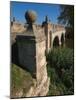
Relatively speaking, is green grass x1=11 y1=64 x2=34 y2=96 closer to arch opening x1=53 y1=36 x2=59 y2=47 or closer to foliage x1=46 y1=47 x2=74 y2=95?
foliage x1=46 y1=47 x2=74 y2=95

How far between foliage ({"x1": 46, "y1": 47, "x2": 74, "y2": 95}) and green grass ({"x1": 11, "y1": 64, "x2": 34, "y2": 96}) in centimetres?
27

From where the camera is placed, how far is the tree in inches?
128

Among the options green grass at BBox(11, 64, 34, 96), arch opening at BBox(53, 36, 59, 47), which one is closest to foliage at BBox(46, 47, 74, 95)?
arch opening at BBox(53, 36, 59, 47)

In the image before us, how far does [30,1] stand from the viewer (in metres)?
3.17

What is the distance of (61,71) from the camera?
3264 mm

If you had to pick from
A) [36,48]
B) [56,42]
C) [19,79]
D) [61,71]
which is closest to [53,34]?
[56,42]

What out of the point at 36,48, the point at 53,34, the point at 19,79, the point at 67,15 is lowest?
the point at 19,79

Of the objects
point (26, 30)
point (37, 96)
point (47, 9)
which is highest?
point (47, 9)

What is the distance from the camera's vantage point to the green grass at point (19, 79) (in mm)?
3092

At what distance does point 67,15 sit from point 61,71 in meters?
0.63

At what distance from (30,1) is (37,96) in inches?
40.9

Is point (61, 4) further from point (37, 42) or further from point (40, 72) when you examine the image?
point (40, 72)

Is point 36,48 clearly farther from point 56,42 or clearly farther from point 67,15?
point 67,15
